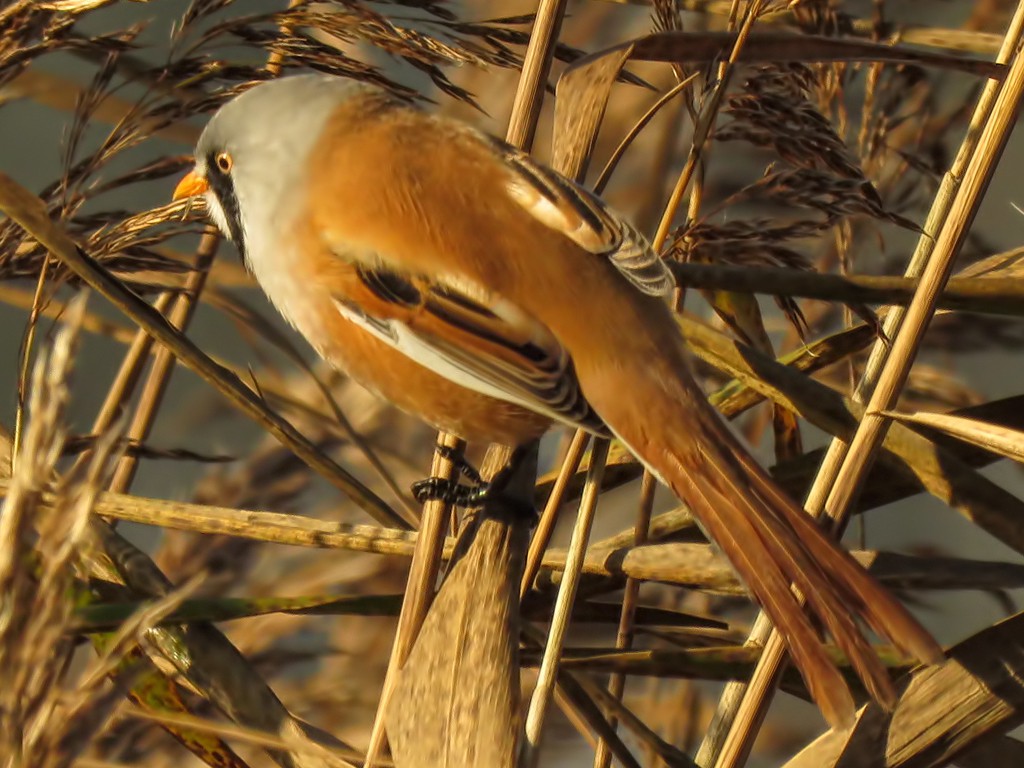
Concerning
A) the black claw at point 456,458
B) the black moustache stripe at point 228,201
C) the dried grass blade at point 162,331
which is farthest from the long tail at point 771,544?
the black moustache stripe at point 228,201

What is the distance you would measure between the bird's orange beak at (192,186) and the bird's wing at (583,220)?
0.47 meters

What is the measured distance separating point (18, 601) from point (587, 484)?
0.75m

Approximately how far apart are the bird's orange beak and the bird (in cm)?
8

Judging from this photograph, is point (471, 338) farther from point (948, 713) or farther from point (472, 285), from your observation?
point (948, 713)

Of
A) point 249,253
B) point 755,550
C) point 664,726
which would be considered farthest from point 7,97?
point 664,726

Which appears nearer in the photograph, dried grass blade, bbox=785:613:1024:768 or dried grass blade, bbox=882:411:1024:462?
dried grass blade, bbox=882:411:1024:462

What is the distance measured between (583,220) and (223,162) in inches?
20.8

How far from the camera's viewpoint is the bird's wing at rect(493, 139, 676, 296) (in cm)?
146

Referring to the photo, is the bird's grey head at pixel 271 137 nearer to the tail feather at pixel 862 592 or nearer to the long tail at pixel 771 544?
the long tail at pixel 771 544

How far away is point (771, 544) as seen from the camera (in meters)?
Answer: 1.28

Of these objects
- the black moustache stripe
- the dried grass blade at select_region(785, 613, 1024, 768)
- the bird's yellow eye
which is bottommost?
the dried grass blade at select_region(785, 613, 1024, 768)

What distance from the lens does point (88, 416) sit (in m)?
2.80

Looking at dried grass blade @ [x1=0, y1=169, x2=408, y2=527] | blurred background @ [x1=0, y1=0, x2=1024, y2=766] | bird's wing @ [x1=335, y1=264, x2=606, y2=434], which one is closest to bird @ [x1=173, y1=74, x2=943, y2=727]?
bird's wing @ [x1=335, y1=264, x2=606, y2=434]

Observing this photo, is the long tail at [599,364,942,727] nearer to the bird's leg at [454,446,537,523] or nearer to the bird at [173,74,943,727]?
the bird at [173,74,943,727]
